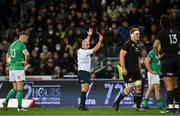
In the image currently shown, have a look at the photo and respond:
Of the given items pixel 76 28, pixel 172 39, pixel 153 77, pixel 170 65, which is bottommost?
pixel 153 77

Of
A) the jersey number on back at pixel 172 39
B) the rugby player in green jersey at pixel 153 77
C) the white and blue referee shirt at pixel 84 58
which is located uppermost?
the jersey number on back at pixel 172 39

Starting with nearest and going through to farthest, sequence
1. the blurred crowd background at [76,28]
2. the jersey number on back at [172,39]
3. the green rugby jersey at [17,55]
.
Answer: the jersey number on back at [172,39] < the green rugby jersey at [17,55] < the blurred crowd background at [76,28]

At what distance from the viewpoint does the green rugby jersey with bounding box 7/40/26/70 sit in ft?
57.9

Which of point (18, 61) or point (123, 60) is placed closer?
point (123, 60)

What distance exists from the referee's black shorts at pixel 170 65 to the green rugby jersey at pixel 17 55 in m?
4.17

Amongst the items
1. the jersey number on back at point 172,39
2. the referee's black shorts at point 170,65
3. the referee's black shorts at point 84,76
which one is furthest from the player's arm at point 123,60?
the referee's black shorts at point 84,76

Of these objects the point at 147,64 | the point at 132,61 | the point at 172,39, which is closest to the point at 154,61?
the point at 147,64

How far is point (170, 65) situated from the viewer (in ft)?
53.0

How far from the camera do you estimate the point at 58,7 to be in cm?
2753

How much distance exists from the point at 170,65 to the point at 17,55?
4.57 meters

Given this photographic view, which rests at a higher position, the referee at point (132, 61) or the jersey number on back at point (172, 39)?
the jersey number on back at point (172, 39)

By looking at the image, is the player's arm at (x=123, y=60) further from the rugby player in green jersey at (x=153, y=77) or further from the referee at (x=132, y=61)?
the rugby player in green jersey at (x=153, y=77)

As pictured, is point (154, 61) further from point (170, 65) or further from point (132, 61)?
point (170, 65)

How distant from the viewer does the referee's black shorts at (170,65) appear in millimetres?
16078
